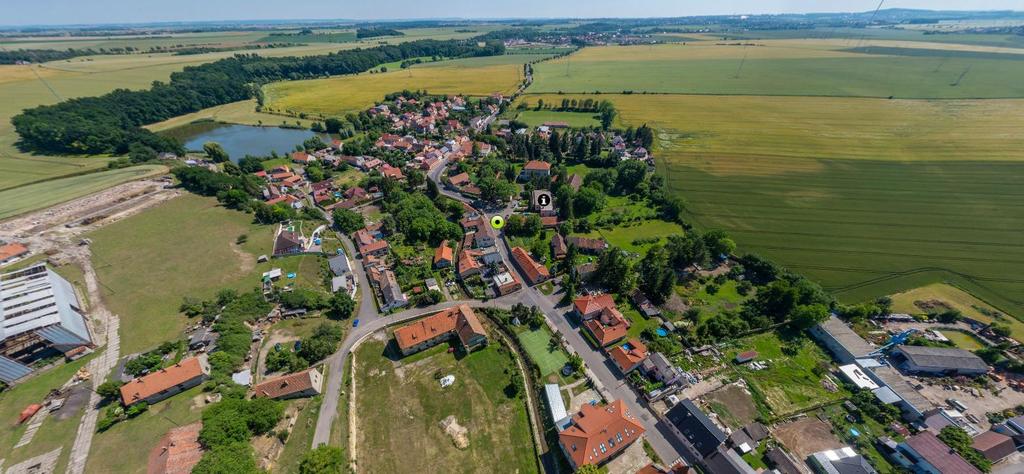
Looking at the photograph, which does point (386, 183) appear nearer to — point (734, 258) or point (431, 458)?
point (431, 458)

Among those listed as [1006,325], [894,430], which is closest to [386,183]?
[894,430]

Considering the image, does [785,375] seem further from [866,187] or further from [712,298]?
[866,187]

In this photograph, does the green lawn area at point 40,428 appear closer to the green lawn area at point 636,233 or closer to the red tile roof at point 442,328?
the red tile roof at point 442,328

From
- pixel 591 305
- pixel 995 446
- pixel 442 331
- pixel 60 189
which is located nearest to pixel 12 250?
pixel 60 189

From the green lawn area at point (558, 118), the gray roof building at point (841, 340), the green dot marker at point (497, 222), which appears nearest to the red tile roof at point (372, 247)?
the green dot marker at point (497, 222)

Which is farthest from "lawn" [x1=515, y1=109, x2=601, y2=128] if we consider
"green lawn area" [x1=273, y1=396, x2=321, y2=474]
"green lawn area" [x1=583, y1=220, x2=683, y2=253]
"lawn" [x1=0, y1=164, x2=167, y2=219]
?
"green lawn area" [x1=273, y1=396, x2=321, y2=474]

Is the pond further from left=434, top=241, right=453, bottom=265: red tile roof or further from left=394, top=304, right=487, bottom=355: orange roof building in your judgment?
left=394, top=304, right=487, bottom=355: orange roof building
